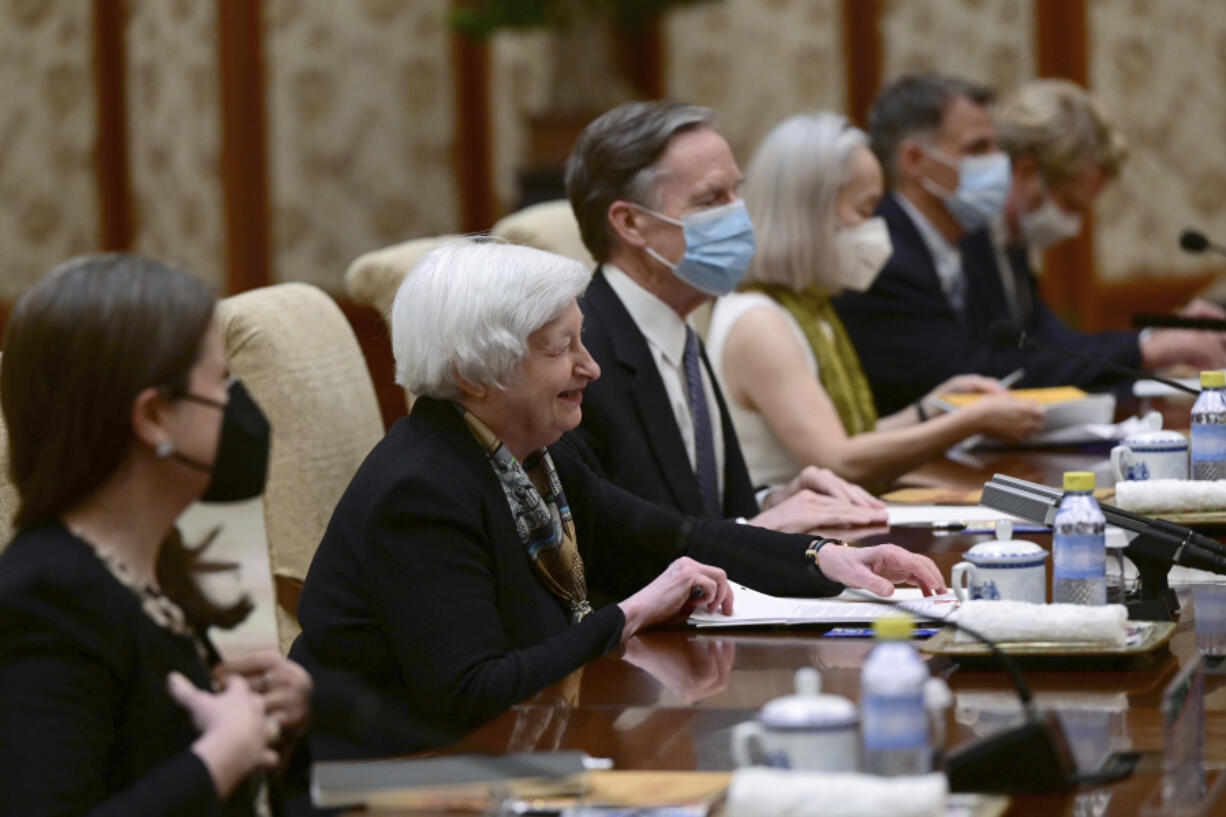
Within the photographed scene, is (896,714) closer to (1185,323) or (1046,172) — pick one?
(1185,323)

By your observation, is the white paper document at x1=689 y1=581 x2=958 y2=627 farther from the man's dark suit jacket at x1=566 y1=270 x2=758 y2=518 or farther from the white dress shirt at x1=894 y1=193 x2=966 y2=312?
the white dress shirt at x1=894 y1=193 x2=966 y2=312

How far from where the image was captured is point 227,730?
135 cm

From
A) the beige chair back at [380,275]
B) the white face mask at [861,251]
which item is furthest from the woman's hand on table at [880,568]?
the white face mask at [861,251]

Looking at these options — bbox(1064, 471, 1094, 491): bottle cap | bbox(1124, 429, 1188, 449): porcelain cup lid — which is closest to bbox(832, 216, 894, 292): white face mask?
bbox(1124, 429, 1188, 449): porcelain cup lid

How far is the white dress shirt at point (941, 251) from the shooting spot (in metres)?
4.43

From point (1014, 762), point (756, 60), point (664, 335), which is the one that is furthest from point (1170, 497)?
point (756, 60)

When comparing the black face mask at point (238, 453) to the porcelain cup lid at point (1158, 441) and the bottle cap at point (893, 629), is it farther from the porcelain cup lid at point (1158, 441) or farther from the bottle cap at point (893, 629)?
the porcelain cup lid at point (1158, 441)

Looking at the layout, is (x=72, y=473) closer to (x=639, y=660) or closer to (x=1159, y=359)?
(x=639, y=660)

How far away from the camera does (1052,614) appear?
1694mm

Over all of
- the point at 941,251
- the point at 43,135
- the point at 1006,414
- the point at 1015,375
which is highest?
the point at 43,135

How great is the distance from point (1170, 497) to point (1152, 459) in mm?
167

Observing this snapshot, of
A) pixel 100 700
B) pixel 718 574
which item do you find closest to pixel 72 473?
pixel 100 700

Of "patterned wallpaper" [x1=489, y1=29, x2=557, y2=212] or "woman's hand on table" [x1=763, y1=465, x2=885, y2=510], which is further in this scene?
"patterned wallpaper" [x1=489, y1=29, x2=557, y2=212]

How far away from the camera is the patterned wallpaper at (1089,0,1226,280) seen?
718cm
